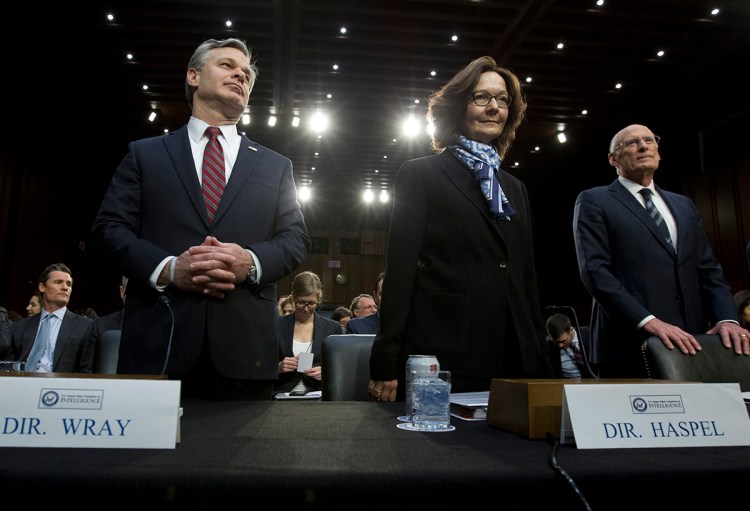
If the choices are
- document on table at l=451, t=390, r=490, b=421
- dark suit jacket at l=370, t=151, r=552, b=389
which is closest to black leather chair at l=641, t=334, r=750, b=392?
dark suit jacket at l=370, t=151, r=552, b=389

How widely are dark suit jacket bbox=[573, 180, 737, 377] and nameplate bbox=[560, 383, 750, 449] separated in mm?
1100

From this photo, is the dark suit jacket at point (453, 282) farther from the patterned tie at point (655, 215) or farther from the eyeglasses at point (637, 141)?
the eyeglasses at point (637, 141)

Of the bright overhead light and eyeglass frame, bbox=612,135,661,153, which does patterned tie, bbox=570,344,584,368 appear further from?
the bright overhead light

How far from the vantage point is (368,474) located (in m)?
0.55

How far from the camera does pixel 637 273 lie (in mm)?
1970

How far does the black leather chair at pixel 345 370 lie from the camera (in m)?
1.59

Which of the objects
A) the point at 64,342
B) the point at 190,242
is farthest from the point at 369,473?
the point at 64,342

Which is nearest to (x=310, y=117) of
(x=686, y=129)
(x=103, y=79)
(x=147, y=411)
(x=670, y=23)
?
(x=103, y=79)

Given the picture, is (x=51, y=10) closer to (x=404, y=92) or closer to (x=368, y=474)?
(x=404, y=92)

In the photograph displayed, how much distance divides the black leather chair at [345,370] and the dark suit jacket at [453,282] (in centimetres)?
21

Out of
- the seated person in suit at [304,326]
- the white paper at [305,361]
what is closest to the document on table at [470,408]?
the white paper at [305,361]

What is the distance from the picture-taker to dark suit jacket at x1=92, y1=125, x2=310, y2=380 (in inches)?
49.3

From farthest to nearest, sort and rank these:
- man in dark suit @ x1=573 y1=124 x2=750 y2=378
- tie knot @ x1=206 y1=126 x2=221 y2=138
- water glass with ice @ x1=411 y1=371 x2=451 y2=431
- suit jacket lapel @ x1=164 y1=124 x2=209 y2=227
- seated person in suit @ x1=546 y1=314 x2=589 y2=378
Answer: seated person in suit @ x1=546 y1=314 x2=589 y2=378 < man in dark suit @ x1=573 y1=124 x2=750 y2=378 < tie knot @ x1=206 y1=126 x2=221 y2=138 < suit jacket lapel @ x1=164 y1=124 x2=209 y2=227 < water glass with ice @ x1=411 y1=371 x2=451 y2=431

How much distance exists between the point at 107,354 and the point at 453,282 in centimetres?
132
